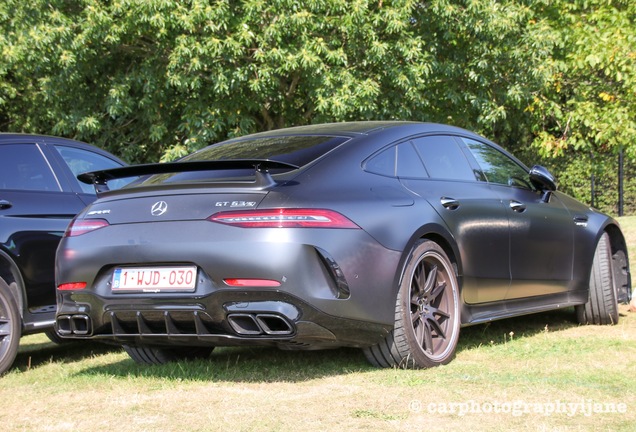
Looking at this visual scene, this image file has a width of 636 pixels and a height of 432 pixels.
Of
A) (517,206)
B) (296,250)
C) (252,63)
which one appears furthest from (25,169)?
(252,63)

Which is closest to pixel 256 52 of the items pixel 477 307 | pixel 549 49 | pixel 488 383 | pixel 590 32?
pixel 549 49

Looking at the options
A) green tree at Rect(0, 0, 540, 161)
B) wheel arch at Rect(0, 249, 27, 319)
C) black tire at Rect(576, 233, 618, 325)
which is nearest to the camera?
wheel arch at Rect(0, 249, 27, 319)

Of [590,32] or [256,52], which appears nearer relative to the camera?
[256,52]

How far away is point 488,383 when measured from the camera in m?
4.78

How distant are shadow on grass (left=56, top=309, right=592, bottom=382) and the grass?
0.01 m

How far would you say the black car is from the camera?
6230 mm

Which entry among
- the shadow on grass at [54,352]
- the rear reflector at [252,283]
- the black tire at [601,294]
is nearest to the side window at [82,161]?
the shadow on grass at [54,352]

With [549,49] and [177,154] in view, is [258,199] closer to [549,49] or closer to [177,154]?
[177,154]

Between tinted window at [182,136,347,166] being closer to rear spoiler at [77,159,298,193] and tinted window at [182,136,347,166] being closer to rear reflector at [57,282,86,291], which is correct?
rear spoiler at [77,159,298,193]

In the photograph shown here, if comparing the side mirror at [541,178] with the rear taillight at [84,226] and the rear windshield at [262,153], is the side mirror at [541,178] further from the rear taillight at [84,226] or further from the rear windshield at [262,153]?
the rear taillight at [84,226]

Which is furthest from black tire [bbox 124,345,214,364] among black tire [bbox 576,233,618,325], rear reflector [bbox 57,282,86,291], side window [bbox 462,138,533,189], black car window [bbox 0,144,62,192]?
black tire [bbox 576,233,618,325]

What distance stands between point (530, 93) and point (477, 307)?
1143 centimetres

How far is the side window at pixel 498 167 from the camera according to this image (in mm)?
6484

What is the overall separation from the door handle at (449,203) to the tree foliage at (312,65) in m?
8.98
